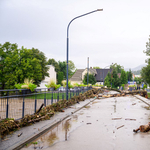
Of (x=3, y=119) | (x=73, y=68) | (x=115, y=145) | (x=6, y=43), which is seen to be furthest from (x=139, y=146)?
(x=73, y=68)

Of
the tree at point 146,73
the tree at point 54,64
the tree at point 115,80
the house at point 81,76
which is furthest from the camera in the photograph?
the tree at point 54,64

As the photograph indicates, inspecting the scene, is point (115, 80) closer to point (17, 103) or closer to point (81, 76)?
point (81, 76)

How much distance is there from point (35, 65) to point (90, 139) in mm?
30185

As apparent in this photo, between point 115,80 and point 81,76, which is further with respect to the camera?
point 81,76

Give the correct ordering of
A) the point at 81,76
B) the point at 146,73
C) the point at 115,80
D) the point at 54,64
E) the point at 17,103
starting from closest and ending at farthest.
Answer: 1. the point at 17,103
2. the point at 146,73
3. the point at 115,80
4. the point at 81,76
5. the point at 54,64

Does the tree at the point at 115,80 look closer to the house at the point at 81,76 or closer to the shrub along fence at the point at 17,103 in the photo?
the house at the point at 81,76

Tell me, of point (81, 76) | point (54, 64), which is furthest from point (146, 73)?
point (54, 64)

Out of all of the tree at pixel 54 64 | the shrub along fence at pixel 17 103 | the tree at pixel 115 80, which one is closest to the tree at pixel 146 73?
the tree at pixel 115 80

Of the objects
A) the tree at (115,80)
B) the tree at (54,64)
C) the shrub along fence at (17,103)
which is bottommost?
the shrub along fence at (17,103)

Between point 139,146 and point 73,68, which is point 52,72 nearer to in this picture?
point 73,68

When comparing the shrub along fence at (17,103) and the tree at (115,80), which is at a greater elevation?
the tree at (115,80)

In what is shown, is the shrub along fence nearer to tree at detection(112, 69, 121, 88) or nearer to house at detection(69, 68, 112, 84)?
tree at detection(112, 69, 121, 88)

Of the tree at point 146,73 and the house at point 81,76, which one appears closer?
the tree at point 146,73

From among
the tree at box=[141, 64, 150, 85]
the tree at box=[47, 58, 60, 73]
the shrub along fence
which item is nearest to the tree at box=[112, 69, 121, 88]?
the tree at box=[47, 58, 60, 73]
